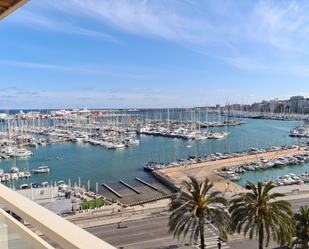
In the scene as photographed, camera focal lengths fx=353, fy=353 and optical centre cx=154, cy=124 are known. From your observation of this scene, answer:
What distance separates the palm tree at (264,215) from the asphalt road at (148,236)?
4.20 metres

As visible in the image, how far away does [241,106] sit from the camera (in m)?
129

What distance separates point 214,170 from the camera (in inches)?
1222

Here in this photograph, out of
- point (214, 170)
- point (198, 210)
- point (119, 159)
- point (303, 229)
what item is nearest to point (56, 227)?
point (198, 210)

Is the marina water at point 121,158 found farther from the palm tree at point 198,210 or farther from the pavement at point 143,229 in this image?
the palm tree at point 198,210

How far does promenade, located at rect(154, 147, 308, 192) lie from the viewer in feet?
85.1

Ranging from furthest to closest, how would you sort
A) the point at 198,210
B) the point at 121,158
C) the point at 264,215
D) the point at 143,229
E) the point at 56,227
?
the point at 121,158 → the point at 143,229 → the point at 198,210 → the point at 264,215 → the point at 56,227

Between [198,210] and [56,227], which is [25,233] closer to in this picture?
[56,227]

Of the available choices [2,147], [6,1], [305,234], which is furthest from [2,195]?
[2,147]

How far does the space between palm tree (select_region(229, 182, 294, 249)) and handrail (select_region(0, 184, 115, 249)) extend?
363 inches

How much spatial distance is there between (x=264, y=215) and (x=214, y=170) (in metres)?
21.6

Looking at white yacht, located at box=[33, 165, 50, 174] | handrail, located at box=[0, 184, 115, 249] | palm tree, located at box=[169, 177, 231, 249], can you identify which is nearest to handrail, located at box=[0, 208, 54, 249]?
handrail, located at box=[0, 184, 115, 249]

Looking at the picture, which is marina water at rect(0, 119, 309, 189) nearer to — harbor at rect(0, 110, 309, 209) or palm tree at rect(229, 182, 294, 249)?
harbor at rect(0, 110, 309, 209)

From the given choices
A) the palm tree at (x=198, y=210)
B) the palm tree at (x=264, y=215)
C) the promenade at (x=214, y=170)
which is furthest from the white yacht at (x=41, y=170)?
the palm tree at (x=264, y=215)

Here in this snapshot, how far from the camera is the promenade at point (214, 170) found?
2595 centimetres
